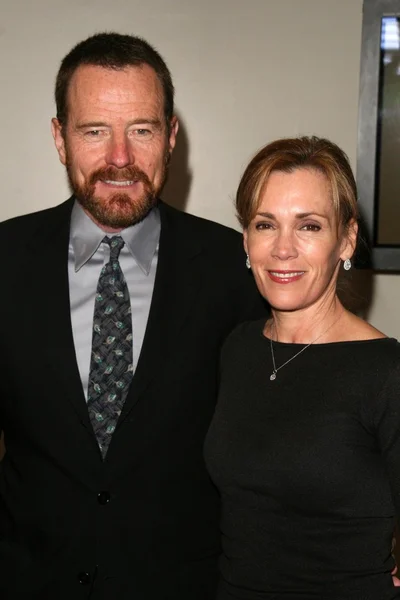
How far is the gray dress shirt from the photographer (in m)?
1.94

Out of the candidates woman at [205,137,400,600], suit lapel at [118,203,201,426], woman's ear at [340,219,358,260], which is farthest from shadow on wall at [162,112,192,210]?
woman's ear at [340,219,358,260]

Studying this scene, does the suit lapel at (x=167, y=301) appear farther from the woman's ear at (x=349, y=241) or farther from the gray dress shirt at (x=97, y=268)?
the woman's ear at (x=349, y=241)

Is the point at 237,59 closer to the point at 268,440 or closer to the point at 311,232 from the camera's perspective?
the point at 311,232

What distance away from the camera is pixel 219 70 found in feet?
9.95

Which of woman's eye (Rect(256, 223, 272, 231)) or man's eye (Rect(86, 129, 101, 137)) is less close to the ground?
man's eye (Rect(86, 129, 101, 137))

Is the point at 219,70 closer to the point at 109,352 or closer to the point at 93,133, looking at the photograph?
the point at 93,133

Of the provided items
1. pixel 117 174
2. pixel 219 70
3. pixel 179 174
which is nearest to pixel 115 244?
pixel 117 174

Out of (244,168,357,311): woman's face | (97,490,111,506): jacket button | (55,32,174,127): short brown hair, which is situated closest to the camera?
(244,168,357,311): woman's face

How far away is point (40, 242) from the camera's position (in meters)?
2.00

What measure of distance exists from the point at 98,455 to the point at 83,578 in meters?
0.28

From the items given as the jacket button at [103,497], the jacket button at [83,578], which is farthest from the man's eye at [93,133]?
the jacket button at [83,578]

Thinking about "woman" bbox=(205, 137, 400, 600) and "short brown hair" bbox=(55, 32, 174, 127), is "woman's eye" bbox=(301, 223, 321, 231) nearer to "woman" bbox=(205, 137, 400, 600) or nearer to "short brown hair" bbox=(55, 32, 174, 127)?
"woman" bbox=(205, 137, 400, 600)

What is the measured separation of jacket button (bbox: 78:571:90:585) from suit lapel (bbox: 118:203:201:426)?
357 mm

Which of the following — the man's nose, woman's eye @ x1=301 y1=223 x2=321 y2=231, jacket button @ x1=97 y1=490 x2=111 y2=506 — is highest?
the man's nose
